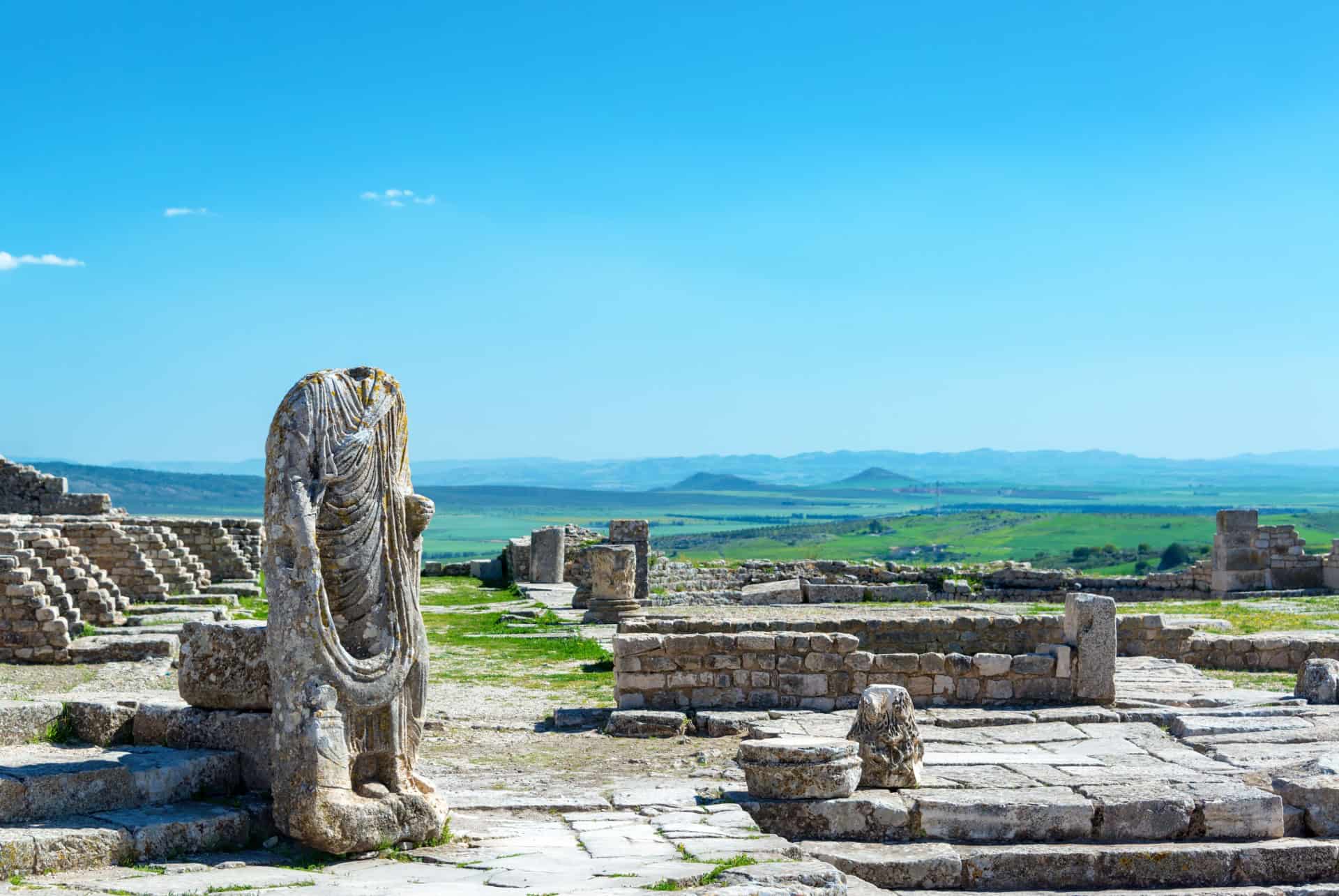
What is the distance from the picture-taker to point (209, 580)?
26.5 metres

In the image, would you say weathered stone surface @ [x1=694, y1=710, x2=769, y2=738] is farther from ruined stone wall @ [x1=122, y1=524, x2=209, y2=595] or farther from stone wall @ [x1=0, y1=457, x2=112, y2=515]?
stone wall @ [x1=0, y1=457, x2=112, y2=515]

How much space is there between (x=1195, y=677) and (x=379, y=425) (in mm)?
11436

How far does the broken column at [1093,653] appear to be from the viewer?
13375 mm

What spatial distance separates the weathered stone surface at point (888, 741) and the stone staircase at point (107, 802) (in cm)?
434

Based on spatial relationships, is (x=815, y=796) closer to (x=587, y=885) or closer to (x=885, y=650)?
(x=587, y=885)

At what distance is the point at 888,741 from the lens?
383 inches

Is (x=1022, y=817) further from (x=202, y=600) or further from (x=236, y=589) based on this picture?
(x=236, y=589)

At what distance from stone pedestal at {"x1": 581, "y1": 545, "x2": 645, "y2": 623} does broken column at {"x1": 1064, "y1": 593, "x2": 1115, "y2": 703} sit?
32.8 ft

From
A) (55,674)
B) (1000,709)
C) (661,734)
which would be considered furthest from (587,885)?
(55,674)

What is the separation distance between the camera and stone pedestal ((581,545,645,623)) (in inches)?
876

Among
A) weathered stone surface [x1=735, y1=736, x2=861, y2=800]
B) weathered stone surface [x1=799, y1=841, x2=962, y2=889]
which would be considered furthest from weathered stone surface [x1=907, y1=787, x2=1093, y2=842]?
weathered stone surface [x1=735, y1=736, x2=861, y2=800]

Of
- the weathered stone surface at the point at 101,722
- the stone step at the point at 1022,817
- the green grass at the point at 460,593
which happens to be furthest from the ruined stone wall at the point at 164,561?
the stone step at the point at 1022,817

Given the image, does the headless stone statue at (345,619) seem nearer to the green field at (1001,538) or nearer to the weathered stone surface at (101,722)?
the weathered stone surface at (101,722)

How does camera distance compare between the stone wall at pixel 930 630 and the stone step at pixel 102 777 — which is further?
the stone wall at pixel 930 630
